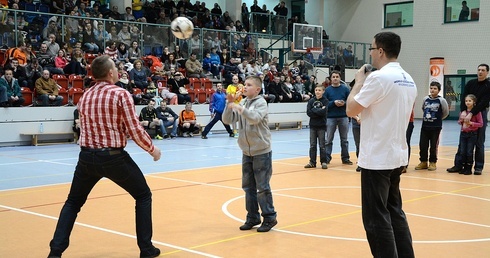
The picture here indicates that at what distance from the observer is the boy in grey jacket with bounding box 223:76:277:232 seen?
7148 mm

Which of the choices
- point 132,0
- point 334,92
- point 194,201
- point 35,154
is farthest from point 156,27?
point 194,201

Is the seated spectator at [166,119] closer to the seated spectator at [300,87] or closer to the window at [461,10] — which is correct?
the seated spectator at [300,87]

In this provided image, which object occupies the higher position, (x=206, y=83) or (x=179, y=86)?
(x=206, y=83)

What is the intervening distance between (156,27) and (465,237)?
1946 cm

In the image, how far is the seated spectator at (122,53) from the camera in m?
22.4

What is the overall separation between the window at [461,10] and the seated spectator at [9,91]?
24247 millimetres

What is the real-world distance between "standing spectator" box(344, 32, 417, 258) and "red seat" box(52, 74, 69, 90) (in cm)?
1662

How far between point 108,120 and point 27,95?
1422 centimetres

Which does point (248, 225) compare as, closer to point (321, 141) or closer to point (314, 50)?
point (321, 141)

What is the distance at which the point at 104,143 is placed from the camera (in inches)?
221

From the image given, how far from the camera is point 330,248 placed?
6363 mm

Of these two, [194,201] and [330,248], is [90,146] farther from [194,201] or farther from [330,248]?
[194,201]

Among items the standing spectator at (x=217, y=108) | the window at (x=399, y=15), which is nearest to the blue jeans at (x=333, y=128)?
the standing spectator at (x=217, y=108)

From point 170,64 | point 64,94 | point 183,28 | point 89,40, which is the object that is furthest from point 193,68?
point 183,28
